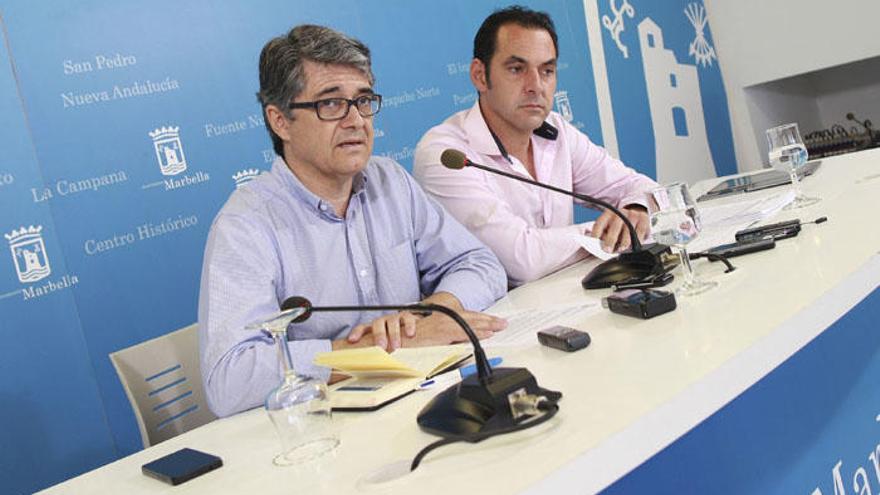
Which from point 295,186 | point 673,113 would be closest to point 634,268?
point 295,186

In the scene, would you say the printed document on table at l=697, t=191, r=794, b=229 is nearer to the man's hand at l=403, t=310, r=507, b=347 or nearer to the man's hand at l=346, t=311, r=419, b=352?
the man's hand at l=403, t=310, r=507, b=347

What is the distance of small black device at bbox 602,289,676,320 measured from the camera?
129 centimetres

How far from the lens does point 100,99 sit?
8.80ft

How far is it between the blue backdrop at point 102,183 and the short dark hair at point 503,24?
0.91 m

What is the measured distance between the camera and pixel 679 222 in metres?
1.36

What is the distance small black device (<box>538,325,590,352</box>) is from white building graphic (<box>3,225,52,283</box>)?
72.0 inches

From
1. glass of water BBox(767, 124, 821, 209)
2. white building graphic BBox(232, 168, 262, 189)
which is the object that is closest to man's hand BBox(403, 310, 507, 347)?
glass of water BBox(767, 124, 821, 209)

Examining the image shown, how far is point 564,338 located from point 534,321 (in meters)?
0.28

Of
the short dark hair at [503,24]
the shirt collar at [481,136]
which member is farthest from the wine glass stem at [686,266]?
the short dark hair at [503,24]

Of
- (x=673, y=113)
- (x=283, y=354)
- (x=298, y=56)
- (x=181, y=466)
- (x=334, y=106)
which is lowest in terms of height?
(x=181, y=466)

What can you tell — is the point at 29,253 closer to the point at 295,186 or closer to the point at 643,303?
the point at 295,186

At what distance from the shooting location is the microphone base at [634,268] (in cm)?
159

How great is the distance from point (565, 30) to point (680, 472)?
3.69m

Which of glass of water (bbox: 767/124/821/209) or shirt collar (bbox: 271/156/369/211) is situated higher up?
shirt collar (bbox: 271/156/369/211)
